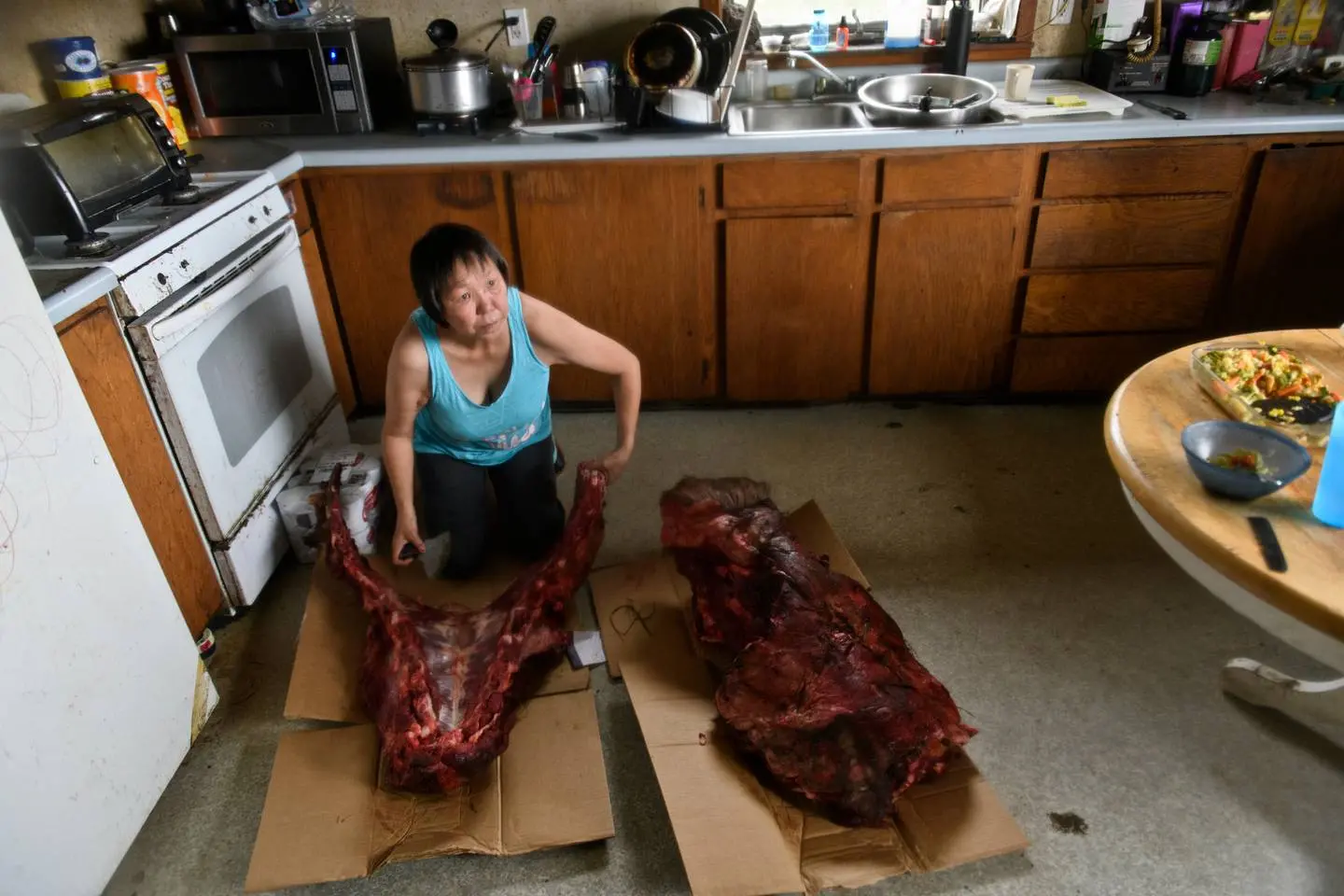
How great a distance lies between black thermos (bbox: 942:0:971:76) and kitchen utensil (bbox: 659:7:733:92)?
69cm

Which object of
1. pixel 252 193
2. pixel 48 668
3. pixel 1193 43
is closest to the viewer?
pixel 48 668

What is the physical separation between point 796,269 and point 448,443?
113cm

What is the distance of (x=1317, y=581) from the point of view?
0.94 metres

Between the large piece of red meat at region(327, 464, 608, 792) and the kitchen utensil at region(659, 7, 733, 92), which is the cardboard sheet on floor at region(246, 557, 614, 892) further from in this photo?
the kitchen utensil at region(659, 7, 733, 92)

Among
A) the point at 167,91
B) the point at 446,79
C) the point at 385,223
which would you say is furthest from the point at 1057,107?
the point at 167,91

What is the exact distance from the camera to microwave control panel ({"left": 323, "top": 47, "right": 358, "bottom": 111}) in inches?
97.7

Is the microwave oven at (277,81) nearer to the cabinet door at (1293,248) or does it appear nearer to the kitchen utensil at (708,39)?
the kitchen utensil at (708,39)

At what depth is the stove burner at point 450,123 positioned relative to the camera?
2486 millimetres

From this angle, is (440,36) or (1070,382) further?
(1070,382)

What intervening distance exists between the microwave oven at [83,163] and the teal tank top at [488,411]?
643 millimetres

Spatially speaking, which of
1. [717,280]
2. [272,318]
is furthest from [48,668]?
[717,280]

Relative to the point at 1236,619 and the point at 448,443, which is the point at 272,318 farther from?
the point at 1236,619

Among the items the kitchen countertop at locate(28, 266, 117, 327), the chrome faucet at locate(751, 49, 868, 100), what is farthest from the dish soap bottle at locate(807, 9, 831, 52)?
the kitchen countertop at locate(28, 266, 117, 327)

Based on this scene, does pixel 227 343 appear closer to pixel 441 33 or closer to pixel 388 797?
pixel 388 797
